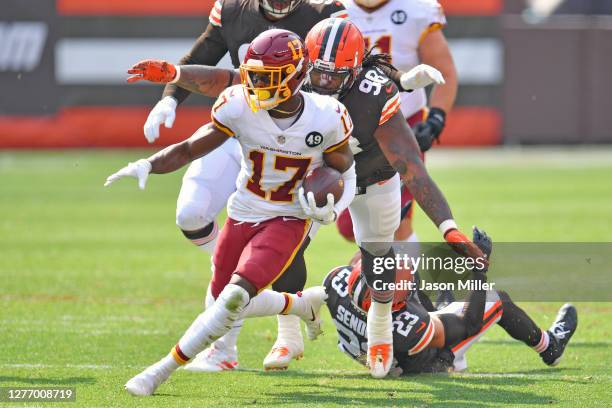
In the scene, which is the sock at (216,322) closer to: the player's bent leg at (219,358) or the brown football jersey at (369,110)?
the player's bent leg at (219,358)

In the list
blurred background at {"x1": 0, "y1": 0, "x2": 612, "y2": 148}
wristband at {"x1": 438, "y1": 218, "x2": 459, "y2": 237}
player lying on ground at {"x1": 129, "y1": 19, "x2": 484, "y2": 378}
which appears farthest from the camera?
blurred background at {"x1": 0, "y1": 0, "x2": 612, "y2": 148}

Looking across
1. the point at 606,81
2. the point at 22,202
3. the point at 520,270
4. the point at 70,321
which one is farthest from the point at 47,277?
the point at 606,81

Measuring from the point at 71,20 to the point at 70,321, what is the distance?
1139 cm

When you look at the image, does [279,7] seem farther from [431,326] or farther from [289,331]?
[431,326]

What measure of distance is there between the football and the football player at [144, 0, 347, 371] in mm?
625

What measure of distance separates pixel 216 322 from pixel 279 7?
1829 mm

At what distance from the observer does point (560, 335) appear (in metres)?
5.77

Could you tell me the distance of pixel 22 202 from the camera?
508 inches

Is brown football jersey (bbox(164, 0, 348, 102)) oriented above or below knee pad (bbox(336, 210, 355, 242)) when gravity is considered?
above

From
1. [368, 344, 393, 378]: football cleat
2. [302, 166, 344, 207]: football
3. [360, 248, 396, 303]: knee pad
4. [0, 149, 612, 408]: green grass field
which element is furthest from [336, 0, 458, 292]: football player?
[302, 166, 344, 207]: football

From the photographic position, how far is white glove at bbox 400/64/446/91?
5.39 meters

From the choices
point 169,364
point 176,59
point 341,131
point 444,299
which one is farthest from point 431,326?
point 176,59

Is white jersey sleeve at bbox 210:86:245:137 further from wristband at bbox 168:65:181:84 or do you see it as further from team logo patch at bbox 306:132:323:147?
wristband at bbox 168:65:181:84

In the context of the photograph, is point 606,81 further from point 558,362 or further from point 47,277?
point 558,362
